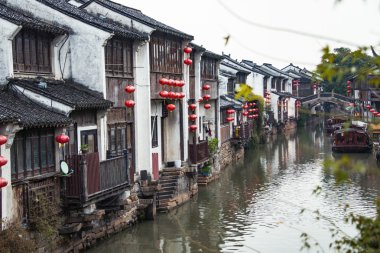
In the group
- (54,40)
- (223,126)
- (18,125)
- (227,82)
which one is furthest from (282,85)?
(18,125)

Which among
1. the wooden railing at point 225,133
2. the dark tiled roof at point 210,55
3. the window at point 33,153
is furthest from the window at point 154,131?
the wooden railing at point 225,133

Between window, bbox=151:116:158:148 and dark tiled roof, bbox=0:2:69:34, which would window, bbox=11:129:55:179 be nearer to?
dark tiled roof, bbox=0:2:69:34

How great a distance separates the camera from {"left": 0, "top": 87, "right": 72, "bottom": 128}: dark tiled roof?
Result: 15.3 m

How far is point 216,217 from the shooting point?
25.8m

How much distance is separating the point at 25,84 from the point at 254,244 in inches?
374

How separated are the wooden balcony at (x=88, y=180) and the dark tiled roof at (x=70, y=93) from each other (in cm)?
169

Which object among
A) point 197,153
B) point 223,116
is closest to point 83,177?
point 197,153

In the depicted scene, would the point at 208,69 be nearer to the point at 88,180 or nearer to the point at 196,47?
the point at 196,47

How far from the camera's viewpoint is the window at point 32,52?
18.5 meters

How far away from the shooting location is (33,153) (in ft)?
55.3

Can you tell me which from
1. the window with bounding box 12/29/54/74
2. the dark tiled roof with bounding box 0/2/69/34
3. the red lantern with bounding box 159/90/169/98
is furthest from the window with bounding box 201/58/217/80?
the window with bounding box 12/29/54/74

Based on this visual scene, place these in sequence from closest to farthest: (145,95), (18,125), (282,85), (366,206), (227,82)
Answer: (18,125), (145,95), (366,206), (227,82), (282,85)

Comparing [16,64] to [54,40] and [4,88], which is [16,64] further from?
[54,40]

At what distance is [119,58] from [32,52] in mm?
4646
